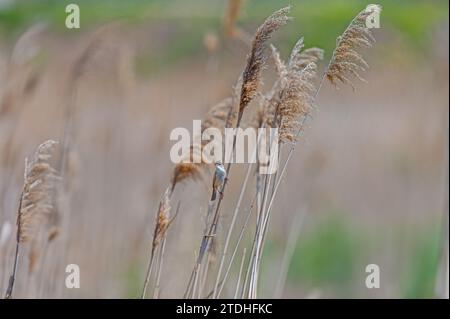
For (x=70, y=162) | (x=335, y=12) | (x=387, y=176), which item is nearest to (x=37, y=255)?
(x=70, y=162)

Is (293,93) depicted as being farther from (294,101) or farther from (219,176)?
(219,176)

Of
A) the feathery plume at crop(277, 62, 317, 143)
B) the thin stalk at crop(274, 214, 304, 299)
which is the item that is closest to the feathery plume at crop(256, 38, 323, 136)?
the feathery plume at crop(277, 62, 317, 143)

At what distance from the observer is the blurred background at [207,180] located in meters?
2.67

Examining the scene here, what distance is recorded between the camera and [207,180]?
7.49 ft

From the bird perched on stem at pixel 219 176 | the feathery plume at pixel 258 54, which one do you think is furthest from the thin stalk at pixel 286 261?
the feathery plume at pixel 258 54

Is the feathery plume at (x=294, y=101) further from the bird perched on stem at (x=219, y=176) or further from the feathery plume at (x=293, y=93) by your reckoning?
the bird perched on stem at (x=219, y=176)

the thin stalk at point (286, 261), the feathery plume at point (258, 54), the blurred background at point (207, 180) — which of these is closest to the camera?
the feathery plume at point (258, 54)

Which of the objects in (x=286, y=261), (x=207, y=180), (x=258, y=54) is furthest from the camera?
(x=286, y=261)

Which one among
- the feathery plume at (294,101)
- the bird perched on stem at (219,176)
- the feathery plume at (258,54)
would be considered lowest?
the bird perched on stem at (219,176)

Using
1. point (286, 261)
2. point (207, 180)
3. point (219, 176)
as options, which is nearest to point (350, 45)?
point (219, 176)

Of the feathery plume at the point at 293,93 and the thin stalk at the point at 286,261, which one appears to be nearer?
the feathery plume at the point at 293,93

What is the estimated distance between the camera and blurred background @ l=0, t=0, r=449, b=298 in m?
2.67

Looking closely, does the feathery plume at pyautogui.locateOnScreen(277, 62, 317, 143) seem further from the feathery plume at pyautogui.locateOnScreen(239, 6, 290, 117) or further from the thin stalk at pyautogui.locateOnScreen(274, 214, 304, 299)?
the thin stalk at pyautogui.locateOnScreen(274, 214, 304, 299)

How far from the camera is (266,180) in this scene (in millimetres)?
1753
